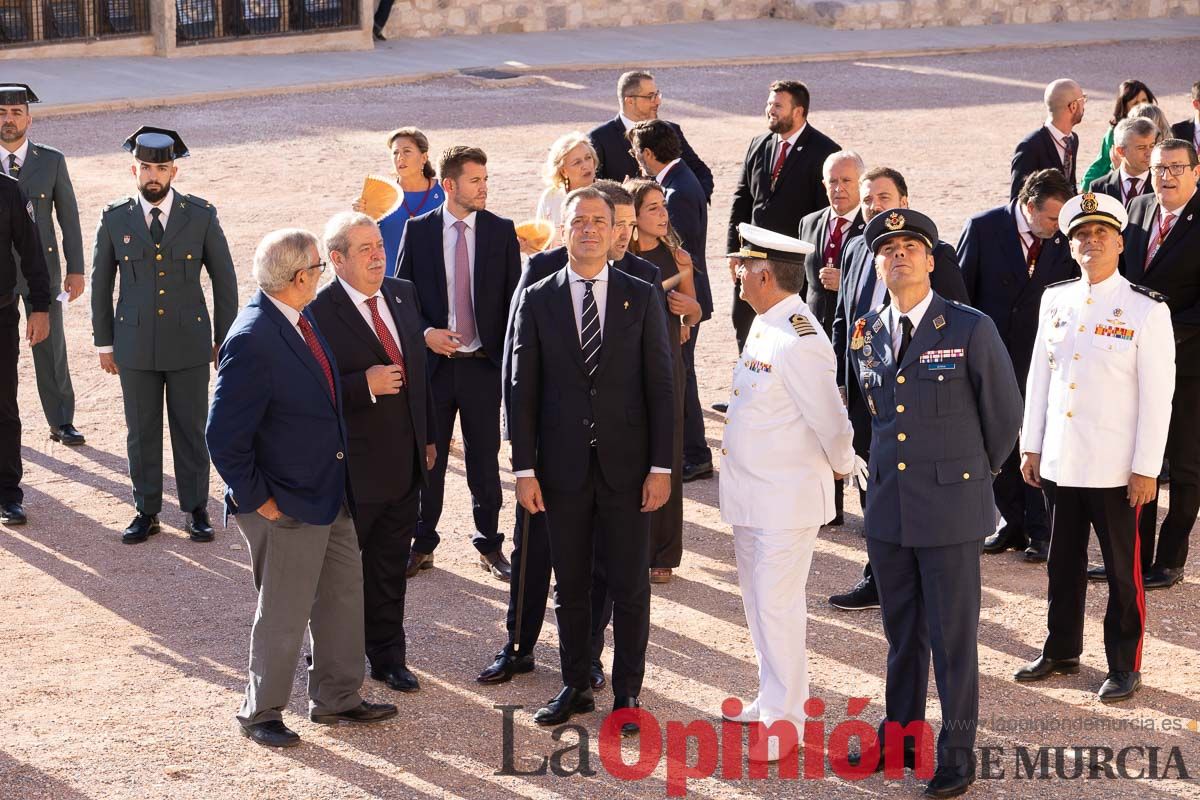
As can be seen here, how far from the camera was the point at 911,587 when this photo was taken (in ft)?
19.0

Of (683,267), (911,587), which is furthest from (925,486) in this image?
(683,267)

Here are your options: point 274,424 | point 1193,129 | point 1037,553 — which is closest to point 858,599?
point 1037,553

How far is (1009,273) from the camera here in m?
7.86

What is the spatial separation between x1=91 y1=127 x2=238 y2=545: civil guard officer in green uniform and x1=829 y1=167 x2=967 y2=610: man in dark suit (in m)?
2.99

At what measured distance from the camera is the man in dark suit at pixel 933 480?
564cm

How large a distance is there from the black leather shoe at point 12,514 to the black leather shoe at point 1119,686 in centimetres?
518

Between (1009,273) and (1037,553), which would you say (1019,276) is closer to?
(1009,273)

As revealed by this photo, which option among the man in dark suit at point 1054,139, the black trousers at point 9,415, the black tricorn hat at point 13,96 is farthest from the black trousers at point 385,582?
the man in dark suit at point 1054,139

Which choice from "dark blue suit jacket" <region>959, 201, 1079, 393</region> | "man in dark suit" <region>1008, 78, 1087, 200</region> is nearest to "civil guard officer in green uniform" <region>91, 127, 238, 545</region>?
"dark blue suit jacket" <region>959, 201, 1079, 393</region>

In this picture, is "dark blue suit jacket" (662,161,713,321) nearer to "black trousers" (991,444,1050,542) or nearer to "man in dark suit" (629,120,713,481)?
"man in dark suit" (629,120,713,481)

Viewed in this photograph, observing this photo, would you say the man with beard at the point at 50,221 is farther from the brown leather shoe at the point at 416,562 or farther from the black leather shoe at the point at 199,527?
the brown leather shoe at the point at 416,562

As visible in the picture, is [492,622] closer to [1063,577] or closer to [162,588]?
[162,588]

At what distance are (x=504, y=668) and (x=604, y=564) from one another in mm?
718

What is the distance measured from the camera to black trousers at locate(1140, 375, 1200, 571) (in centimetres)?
767
